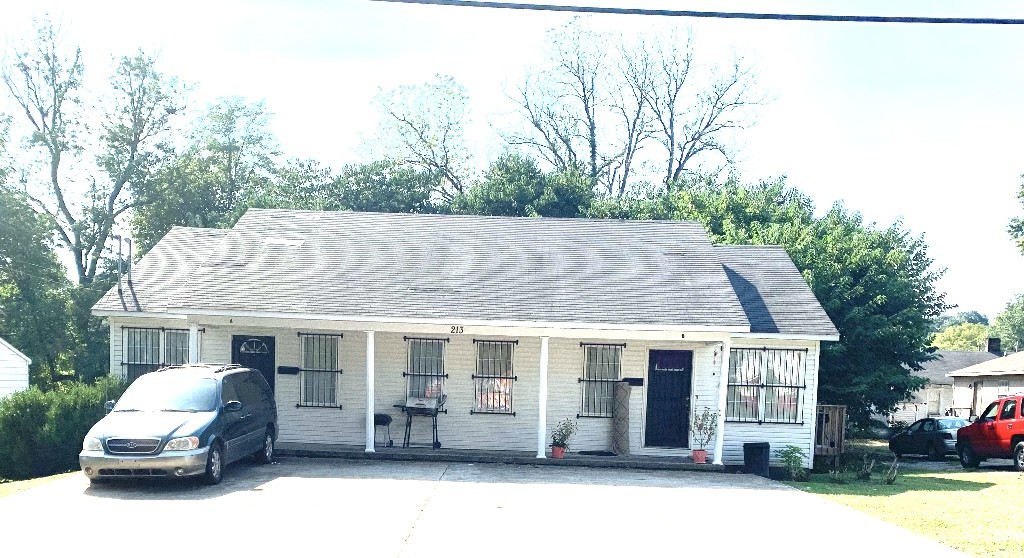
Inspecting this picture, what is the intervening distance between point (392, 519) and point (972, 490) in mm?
11169

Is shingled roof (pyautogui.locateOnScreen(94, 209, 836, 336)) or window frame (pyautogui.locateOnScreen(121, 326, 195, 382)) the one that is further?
window frame (pyautogui.locateOnScreen(121, 326, 195, 382))

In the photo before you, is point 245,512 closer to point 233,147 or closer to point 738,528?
point 738,528

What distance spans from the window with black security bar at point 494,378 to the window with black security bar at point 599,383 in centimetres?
151

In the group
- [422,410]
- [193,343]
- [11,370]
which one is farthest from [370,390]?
[11,370]

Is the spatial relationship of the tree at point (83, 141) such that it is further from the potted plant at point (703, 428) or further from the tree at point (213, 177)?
the potted plant at point (703, 428)

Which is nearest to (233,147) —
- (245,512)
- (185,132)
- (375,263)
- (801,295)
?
(185,132)

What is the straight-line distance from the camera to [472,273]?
18453 millimetres

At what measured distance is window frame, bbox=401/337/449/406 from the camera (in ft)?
61.0

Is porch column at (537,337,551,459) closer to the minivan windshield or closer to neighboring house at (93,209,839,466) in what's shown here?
neighboring house at (93,209,839,466)

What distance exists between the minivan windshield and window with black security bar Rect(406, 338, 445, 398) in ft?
18.0

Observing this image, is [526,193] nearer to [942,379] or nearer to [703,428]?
[703,428]

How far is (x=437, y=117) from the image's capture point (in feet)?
168

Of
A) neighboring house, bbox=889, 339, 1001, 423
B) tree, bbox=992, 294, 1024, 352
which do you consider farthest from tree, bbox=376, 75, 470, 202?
tree, bbox=992, 294, 1024, 352

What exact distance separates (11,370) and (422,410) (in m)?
15.5
